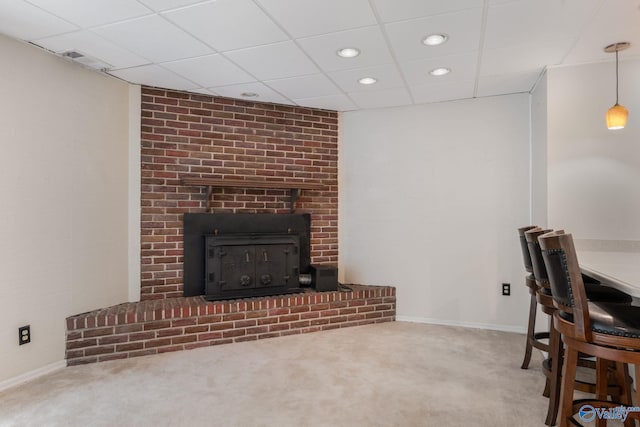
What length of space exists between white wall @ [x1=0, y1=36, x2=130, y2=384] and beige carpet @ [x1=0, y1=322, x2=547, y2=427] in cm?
46

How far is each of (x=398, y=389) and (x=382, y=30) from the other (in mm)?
2306

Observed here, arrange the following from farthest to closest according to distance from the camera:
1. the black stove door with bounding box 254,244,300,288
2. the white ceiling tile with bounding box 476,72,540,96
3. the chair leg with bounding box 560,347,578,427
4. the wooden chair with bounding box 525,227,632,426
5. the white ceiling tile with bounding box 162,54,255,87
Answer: the black stove door with bounding box 254,244,300,288, the white ceiling tile with bounding box 476,72,540,96, the white ceiling tile with bounding box 162,54,255,87, the wooden chair with bounding box 525,227,632,426, the chair leg with bounding box 560,347,578,427

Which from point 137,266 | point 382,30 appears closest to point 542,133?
point 382,30

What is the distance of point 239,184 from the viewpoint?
3.78m

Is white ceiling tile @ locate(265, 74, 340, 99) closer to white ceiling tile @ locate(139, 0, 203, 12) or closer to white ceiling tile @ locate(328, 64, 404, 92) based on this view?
white ceiling tile @ locate(328, 64, 404, 92)

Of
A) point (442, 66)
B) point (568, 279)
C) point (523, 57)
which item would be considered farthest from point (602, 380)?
point (442, 66)

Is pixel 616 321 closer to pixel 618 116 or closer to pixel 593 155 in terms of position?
pixel 618 116

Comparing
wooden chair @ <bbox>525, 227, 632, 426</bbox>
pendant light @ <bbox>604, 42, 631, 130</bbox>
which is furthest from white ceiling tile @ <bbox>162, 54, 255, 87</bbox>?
pendant light @ <bbox>604, 42, 631, 130</bbox>

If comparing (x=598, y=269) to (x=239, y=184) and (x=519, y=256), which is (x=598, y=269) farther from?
(x=239, y=184)

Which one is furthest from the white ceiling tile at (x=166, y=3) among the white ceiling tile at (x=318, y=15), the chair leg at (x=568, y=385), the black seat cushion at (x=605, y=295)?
the black seat cushion at (x=605, y=295)

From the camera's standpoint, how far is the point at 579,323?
1.51 m

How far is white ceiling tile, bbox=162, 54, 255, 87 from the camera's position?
9.89 feet

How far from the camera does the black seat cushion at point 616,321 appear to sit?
56.3 inches

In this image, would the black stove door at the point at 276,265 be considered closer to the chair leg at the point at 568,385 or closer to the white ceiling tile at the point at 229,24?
the white ceiling tile at the point at 229,24
